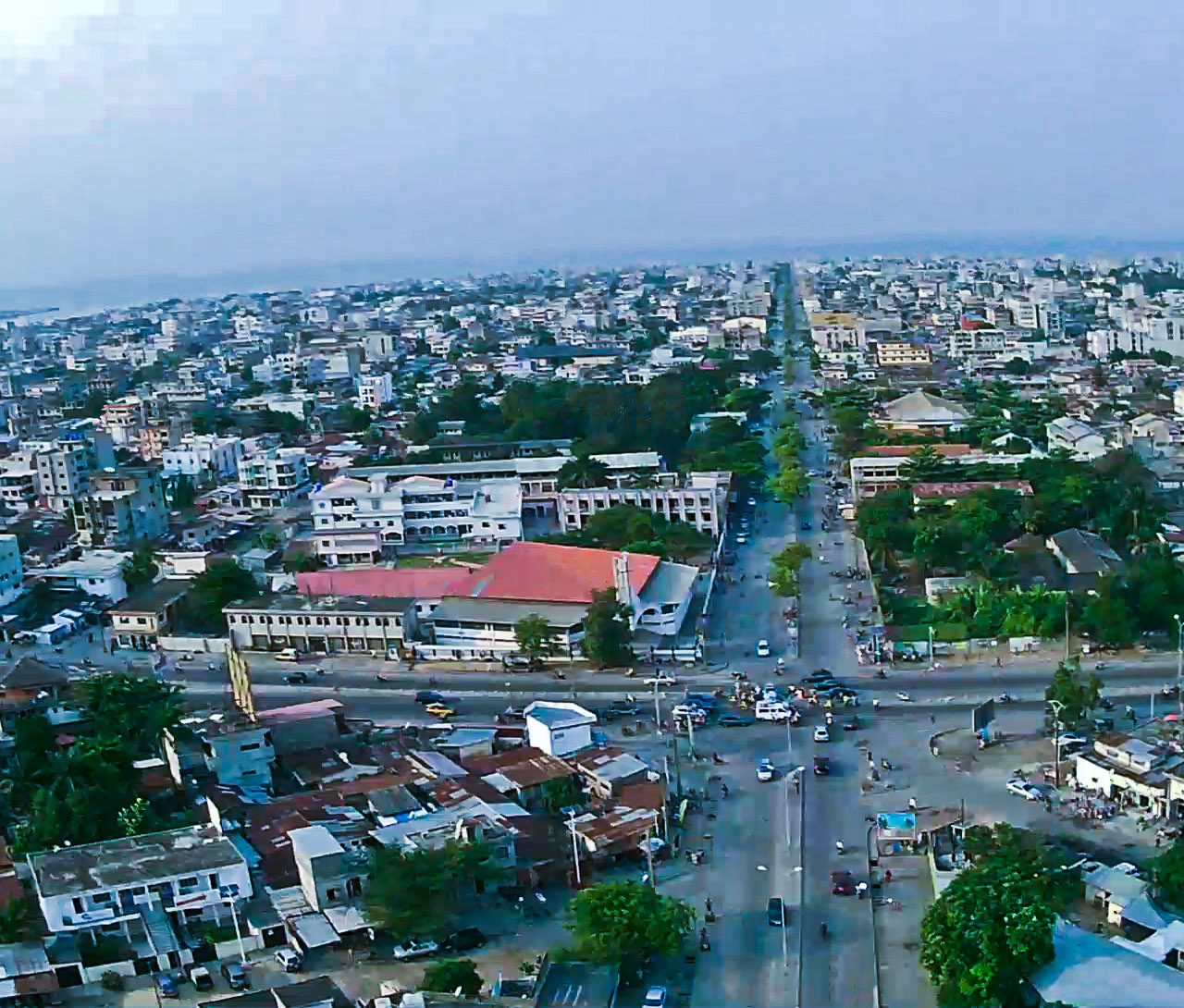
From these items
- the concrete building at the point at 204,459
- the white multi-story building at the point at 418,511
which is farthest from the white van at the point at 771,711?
the concrete building at the point at 204,459

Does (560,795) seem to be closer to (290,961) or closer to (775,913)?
(775,913)

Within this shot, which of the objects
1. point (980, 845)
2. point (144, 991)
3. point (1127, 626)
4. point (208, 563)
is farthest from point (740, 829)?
point (208, 563)

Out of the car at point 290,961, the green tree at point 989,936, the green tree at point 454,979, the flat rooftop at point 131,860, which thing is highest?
the green tree at point 989,936

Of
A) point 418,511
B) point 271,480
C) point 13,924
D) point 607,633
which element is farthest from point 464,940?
point 271,480

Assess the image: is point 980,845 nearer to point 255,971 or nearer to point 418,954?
point 418,954

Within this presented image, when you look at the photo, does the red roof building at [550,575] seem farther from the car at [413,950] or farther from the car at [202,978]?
the car at [202,978]

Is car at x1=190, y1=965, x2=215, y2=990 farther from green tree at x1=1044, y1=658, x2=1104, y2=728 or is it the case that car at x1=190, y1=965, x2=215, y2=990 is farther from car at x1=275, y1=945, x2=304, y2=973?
green tree at x1=1044, y1=658, x2=1104, y2=728
